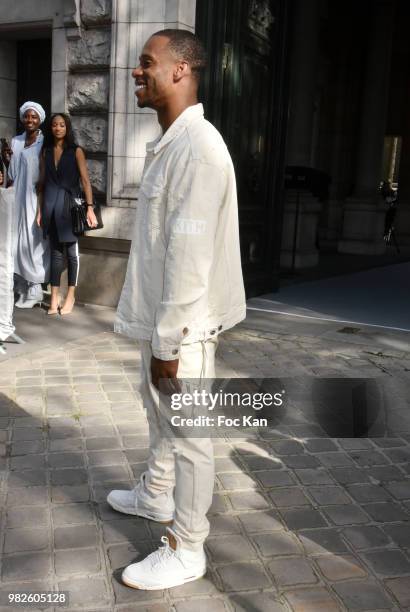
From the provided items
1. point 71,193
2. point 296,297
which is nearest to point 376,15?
point 296,297

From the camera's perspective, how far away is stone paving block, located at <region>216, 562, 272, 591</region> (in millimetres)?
2645

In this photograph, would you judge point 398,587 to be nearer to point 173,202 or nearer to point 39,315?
point 173,202

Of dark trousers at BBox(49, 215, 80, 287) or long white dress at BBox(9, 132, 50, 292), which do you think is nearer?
dark trousers at BBox(49, 215, 80, 287)

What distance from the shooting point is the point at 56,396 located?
15.5ft

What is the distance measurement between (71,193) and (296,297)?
3.43 meters

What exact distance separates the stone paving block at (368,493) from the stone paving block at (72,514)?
1318 millimetres

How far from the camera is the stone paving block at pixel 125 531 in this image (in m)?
2.94

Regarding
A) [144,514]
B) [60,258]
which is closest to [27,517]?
[144,514]

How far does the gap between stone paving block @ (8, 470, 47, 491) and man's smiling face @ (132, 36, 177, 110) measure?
2.00 metres

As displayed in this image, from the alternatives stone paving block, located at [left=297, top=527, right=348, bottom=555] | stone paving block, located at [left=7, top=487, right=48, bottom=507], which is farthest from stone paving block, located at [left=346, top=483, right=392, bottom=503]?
stone paving block, located at [left=7, top=487, right=48, bottom=507]

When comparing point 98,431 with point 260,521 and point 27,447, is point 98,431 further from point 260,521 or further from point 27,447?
point 260,521

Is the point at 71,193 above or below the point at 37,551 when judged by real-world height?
above

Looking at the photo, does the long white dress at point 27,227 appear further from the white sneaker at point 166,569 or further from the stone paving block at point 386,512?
the white sneaker at point 166,569

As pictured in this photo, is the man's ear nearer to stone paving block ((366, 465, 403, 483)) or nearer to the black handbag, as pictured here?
stone paving block ((366, 465, 403, 483))
